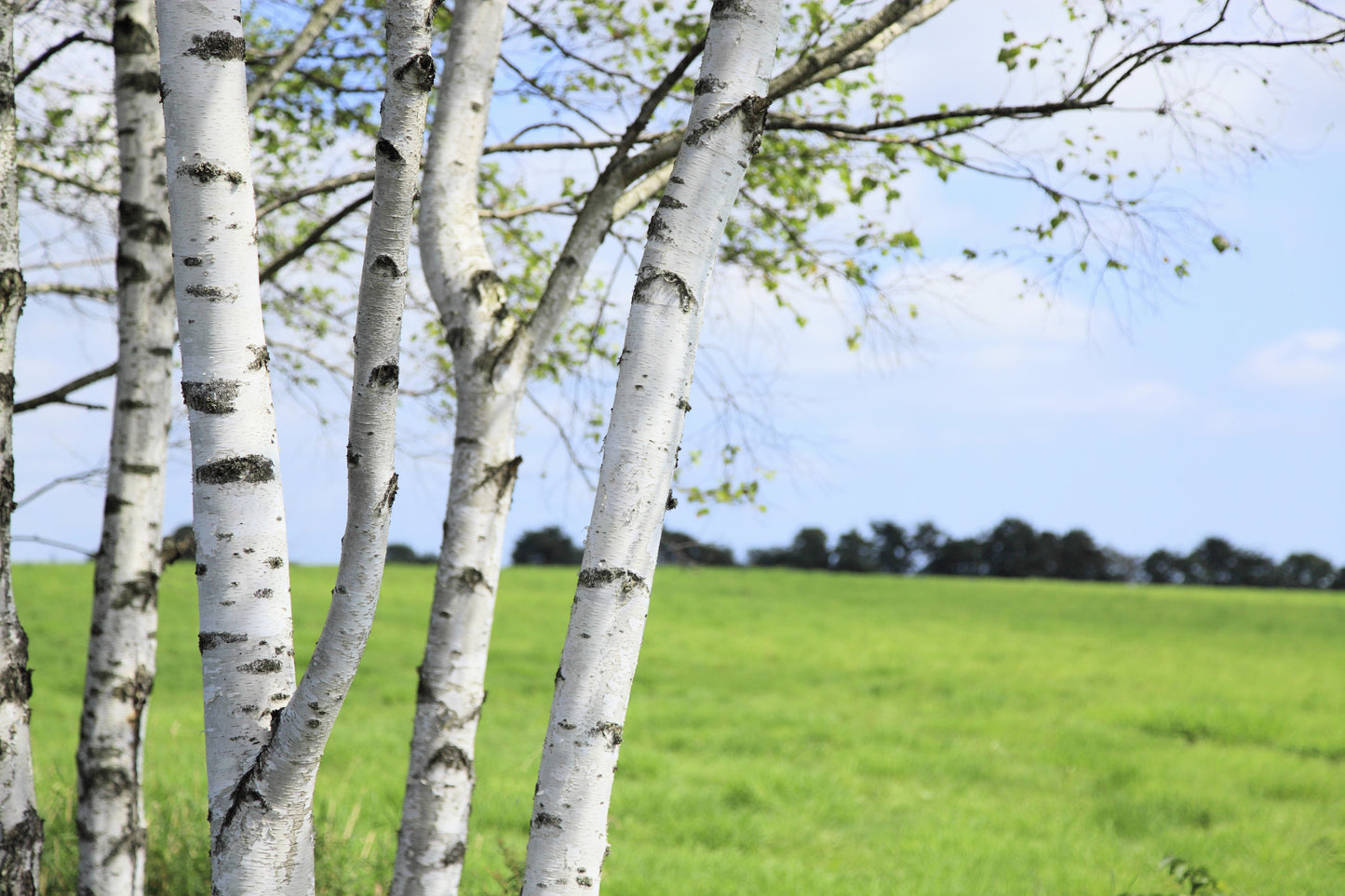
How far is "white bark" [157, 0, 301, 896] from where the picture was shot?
2555mm

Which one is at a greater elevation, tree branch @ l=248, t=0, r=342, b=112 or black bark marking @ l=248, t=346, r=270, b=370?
tree branch @ l=248, t=0, r=342, b=112

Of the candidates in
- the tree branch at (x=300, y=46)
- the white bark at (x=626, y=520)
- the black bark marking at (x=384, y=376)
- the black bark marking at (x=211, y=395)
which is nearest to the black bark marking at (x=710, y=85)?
the white bark at (x=626, y=520)

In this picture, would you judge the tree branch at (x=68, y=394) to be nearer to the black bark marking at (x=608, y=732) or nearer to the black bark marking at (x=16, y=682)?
the black bark marking at (x=16, y=682)

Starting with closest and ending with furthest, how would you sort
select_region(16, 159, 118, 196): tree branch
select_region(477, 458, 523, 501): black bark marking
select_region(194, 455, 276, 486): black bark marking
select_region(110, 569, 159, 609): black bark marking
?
1. select_region(194, 455, 276, 486): black bark marking
2. select_region(477, 458, 523, 501): black bark marking
3. select_region(110, 569, 159, 609): black bark marking
4. select_region(16, 159, 118, 196): tree branch

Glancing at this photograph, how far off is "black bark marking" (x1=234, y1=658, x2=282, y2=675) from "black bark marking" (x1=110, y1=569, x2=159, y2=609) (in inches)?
104

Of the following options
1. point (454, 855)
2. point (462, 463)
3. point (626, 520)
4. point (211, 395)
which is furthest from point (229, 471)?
point (454, 855)

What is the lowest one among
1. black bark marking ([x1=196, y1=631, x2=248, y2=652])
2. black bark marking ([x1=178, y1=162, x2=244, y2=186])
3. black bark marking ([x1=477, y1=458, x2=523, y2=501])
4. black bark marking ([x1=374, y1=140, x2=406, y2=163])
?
black bark marking ([x1=196, y1=631, x2=248, y2=652])

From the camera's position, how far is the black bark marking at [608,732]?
2.57m

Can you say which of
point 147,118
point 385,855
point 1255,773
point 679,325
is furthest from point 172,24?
point 1255,773

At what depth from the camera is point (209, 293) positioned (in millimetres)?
2578

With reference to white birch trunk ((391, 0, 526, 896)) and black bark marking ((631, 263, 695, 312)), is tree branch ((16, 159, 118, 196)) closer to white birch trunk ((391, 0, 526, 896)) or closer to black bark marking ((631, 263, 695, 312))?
white birch trunk ((391, 0, 526, 896))

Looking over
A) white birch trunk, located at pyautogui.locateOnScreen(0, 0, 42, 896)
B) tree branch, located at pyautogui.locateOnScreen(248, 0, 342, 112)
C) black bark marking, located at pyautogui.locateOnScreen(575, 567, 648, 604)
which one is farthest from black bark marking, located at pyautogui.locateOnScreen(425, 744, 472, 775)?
tree branch, located at pyautogui.locateOnScreen(248, 0, 342, 112)

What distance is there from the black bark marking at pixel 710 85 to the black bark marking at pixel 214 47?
135cm

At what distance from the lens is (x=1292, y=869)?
7875 millimetres
